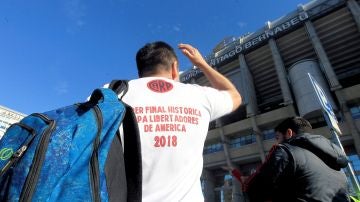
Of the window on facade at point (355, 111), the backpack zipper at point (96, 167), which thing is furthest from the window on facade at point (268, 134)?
the backpack zipper at point (96, 167)

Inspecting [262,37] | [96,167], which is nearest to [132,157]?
[96,167]

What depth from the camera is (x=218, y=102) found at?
175 centimetres

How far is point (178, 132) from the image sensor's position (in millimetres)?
1484

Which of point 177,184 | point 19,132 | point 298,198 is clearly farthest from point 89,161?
point 298,198

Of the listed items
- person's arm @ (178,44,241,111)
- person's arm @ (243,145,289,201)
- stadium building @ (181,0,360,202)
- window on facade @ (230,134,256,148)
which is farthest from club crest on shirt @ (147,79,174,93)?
window on facade @ (230,134,256,148)

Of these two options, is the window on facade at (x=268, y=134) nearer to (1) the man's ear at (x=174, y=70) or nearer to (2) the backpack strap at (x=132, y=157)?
(1) the man's ear at (x=174, y=70)

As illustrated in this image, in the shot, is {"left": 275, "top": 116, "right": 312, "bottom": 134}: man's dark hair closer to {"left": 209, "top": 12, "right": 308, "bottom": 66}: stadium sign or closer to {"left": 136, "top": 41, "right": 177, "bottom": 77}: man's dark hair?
{"left": 136, "top": 41, "right": 177, "bottom": 77}: man's dark hair

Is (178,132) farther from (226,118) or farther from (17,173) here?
(226,118)

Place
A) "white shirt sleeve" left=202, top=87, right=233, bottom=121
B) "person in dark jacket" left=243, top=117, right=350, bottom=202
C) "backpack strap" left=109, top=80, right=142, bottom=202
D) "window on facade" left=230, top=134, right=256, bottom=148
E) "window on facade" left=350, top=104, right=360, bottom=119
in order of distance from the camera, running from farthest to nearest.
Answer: "window on facade" left=230, top=134, right=256, bottom=148, "window on facade" left=350, top=104, right=360, bottom=119, "person in dark jacket" left=243, top=117, right=350, bottom=202, "white shirt sleeve" left=202, top=87, right=233, bottom=121, "backpack strap" left=109, top=80, right=142, bottom=202

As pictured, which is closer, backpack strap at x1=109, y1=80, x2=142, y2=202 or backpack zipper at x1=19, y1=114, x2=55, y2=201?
backpack zipper at x1=19, y1=114, x2=55, y2=201

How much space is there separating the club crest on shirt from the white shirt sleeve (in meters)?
0.26

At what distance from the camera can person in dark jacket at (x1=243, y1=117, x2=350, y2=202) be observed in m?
2.41

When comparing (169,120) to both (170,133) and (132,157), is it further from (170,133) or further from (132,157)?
(132,157)

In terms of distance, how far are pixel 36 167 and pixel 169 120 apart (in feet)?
2.60
